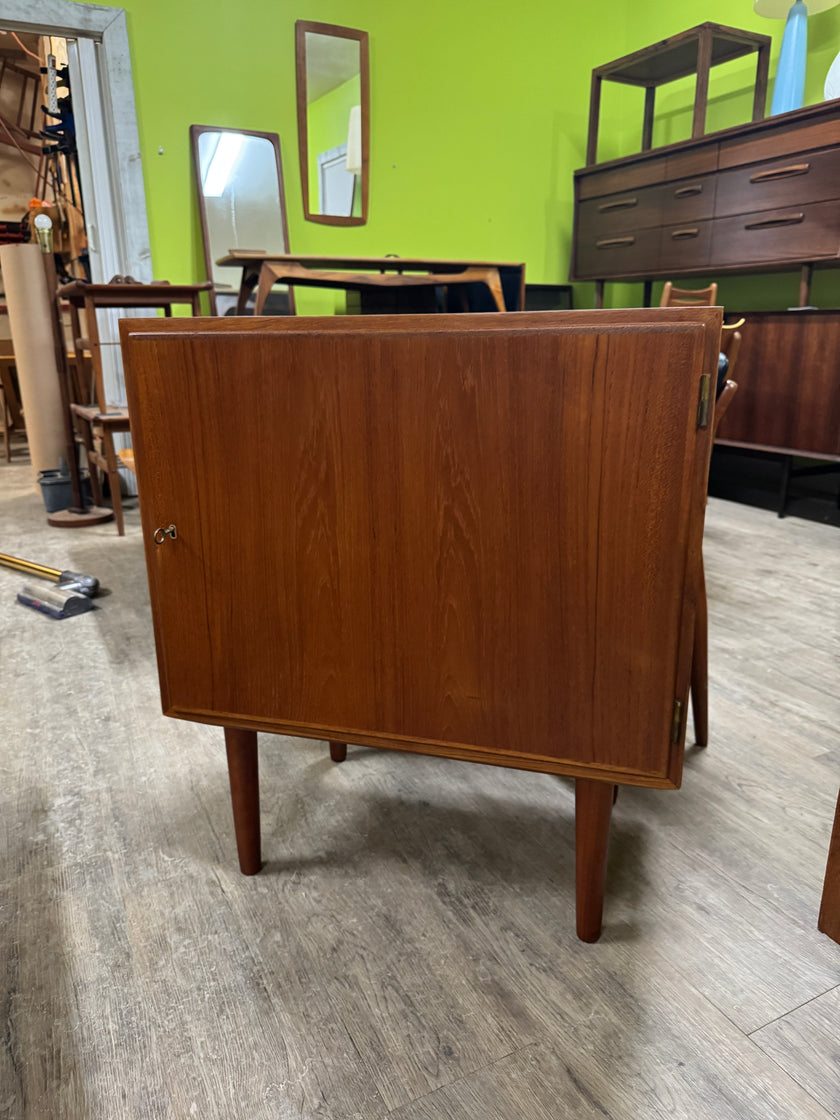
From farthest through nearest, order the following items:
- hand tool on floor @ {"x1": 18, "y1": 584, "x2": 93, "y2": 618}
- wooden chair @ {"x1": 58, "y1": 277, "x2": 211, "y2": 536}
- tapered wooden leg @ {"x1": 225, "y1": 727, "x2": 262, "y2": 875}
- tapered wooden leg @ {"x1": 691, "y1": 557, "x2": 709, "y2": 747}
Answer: wooden chair @ {"x1": 58, "y1": 277, "x2": 211, "y2": 536} → hand tool on floor @ {"x1": 18, "y1": 584, "x2": 93, "y2": 618} → tapered wooden leg @ {"x1": 691, "y1": 557, "x2": 709, "y2": 747} → tapered wooden leg @ {"x1": 225, "y1": 727, "x2": 262, "y2": 875}

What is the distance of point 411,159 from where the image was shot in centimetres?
435

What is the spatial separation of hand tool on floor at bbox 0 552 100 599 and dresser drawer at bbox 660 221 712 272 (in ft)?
10.3

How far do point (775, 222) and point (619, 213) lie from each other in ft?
3.49

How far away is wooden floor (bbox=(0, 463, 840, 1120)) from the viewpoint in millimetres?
872

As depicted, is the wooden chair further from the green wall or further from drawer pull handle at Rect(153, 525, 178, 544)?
drawer pull handle at Rect(153, 525, 178, 544)

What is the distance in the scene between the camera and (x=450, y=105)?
4383mm

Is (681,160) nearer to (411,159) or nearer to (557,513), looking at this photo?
(411,159)

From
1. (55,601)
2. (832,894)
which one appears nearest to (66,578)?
(55,601)

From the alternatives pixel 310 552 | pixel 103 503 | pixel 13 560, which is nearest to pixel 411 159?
pixel 103 503

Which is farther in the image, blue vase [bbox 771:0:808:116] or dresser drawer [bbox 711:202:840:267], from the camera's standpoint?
blue vase [bbox 771:0:808:116]

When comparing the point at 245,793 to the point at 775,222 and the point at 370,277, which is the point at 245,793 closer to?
the point at 370,277

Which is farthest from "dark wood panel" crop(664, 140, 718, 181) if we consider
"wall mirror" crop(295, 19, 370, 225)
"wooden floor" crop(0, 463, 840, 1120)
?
"wooden floor" crop(0, 463, 840, 1120)

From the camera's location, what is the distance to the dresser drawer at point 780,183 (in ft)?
10.3

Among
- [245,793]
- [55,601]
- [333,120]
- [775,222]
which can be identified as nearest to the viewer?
[245,793]
